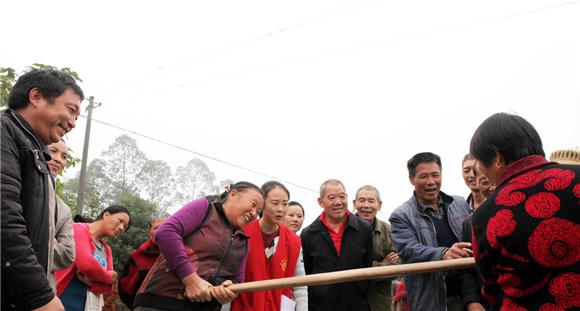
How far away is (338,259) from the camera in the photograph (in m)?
4.91

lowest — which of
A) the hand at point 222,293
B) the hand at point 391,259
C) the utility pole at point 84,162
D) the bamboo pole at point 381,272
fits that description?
the hand at point 222,293

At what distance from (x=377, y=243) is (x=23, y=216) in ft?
13.4

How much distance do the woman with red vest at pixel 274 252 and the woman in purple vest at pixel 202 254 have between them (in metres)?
0.52

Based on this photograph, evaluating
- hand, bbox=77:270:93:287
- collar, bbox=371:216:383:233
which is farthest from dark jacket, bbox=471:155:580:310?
hand, bbox=77:270:93:287

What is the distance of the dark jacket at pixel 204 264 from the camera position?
362 centimetres

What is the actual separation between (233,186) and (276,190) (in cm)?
85

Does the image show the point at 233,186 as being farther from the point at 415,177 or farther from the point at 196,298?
the point at 415,177

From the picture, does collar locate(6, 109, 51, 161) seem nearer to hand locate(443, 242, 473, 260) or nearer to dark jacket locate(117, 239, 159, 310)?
hand locate(443, 242, 473, 260)

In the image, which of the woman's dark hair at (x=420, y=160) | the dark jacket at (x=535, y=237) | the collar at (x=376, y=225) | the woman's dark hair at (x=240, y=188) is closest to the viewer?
the dark jacket at (x=535, y=237)

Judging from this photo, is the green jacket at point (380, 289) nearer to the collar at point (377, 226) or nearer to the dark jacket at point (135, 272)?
the collar at point (377, 226)

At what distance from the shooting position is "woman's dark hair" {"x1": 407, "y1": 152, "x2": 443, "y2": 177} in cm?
420

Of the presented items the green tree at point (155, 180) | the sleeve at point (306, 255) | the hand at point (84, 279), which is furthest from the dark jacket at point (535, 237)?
the green tree at point (155, 180)

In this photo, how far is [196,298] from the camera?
358 cm

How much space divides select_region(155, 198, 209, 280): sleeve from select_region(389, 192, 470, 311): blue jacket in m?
1.44
